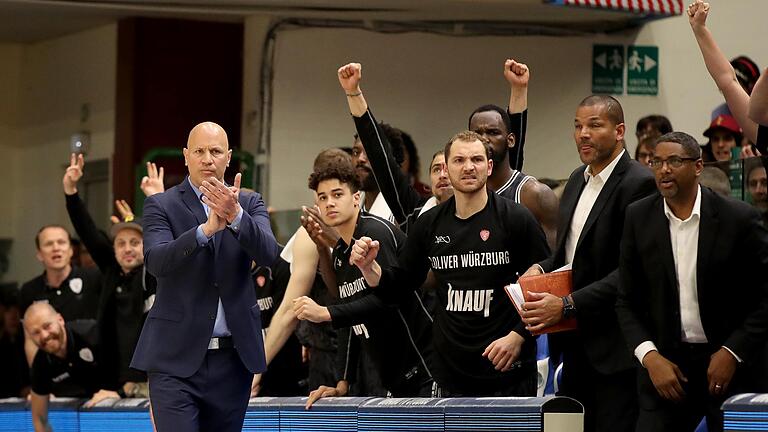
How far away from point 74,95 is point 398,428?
38.7ft

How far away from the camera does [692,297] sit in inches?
250

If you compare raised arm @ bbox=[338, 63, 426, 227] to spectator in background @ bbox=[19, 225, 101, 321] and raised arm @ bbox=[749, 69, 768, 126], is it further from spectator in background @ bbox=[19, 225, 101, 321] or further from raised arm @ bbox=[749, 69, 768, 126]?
spectator in background @ bbox=[19, 225, 101, 321]

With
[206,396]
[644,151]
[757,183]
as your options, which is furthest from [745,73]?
[206,396]

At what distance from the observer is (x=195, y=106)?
1673 cm

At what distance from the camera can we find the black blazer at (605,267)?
22.2 ft

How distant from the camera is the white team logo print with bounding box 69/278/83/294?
11.5 meters

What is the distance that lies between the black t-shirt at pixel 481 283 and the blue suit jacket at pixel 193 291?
96 cm

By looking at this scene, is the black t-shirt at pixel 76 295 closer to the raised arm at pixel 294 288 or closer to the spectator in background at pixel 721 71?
the raised arm at pixel 294 288

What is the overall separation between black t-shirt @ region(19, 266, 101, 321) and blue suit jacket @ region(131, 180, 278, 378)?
4.72 m

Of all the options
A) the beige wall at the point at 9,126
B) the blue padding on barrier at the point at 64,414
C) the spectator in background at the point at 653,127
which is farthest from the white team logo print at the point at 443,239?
the beige wall at the point at 9,126

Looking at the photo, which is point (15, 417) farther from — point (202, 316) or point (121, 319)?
point (202, 316)

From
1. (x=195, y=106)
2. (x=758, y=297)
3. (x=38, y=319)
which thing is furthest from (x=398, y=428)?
(x=195, y=106)

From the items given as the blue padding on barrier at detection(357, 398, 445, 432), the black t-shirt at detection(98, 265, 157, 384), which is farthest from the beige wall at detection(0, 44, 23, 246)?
the blue padding on barrier at detection(357, 398, 445, 432)

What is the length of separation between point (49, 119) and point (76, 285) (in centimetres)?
742
